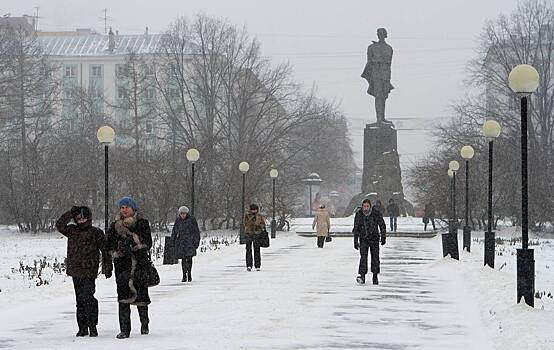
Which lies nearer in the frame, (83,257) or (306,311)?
(83,257)

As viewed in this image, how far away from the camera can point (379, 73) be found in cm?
5494

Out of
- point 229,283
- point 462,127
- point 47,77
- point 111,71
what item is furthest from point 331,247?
point 111,71

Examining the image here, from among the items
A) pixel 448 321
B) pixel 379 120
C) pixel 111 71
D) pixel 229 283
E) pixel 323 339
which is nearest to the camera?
pixel 323 339

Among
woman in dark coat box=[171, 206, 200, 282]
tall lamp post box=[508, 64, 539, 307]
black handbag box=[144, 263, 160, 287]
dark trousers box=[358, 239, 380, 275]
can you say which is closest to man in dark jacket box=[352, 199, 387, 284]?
dark trousers box=[358, 239, 380, 275]

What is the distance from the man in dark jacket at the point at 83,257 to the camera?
10.7 meters

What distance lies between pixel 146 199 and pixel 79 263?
35.8m

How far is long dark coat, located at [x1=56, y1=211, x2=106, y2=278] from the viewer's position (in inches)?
422

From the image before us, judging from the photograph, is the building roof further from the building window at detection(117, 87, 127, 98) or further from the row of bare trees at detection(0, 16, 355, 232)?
the row of bare trees at detection(0, 16, 355, 232)

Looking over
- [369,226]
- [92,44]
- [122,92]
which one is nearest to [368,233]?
[369,226]

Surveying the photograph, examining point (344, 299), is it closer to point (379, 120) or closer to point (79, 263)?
point (79, 263)

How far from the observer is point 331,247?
1282 inches

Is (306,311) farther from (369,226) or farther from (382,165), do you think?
(382,165)

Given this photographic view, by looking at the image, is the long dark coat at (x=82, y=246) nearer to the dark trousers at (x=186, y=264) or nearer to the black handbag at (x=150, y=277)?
the black handbag at (x=150, y=277)

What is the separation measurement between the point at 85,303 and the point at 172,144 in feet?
148
